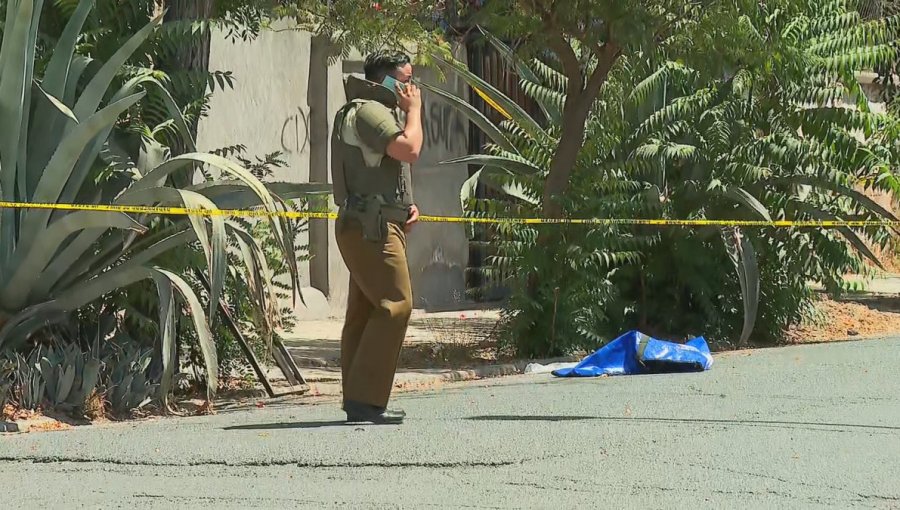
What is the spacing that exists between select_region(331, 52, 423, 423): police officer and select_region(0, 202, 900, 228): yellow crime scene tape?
819mm

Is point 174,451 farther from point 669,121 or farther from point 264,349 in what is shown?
point 669,121

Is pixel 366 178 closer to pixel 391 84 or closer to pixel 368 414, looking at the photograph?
pixel 391 84

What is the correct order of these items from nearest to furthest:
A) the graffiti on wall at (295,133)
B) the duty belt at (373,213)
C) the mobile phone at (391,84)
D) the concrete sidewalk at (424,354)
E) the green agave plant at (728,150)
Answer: the duty belt at (373,213), the mobile phone at (391,84), the concrete sidewalk at (424,354), the green agave plant at (728,150), the graffiti on wall at (295,133)

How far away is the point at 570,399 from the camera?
28.8 ft

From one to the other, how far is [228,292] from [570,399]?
2.48 meters

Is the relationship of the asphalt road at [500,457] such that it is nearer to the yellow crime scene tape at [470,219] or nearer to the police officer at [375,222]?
the police officer at [375,222]

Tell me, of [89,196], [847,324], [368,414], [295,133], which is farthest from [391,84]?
[847,324]

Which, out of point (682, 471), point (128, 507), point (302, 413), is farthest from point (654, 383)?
point (128, 507)

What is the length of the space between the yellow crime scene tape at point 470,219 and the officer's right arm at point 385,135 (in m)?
1.03

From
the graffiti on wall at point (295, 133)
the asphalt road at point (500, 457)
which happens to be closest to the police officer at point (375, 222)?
the asphalt road at point (500, 457)

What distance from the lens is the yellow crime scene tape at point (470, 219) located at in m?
8.34

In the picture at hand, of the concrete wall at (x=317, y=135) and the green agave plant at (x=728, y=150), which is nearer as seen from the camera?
the green agave plant at (x=728, y=150)

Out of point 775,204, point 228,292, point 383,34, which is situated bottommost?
point 228,292

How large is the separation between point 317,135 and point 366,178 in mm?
8397
